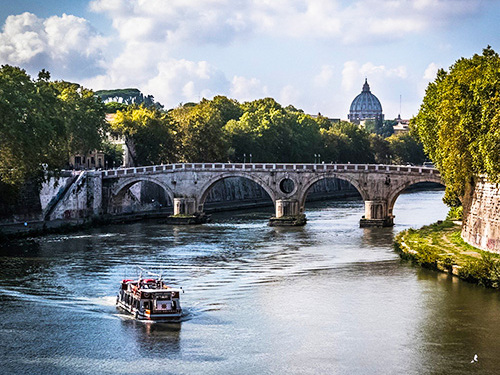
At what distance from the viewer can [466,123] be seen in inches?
2137

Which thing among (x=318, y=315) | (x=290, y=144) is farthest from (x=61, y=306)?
(x=290, y=144)

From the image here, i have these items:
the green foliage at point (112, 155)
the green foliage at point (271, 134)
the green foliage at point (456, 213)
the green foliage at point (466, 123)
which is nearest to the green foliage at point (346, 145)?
the green foliage at point (271, 134)

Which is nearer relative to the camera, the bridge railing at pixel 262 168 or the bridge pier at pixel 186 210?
the bridge railing at pixel 262 168

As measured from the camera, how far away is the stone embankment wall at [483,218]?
172 ft

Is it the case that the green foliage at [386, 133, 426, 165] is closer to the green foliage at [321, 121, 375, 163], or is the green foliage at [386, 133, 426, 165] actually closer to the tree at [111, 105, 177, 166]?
the green foliage at [321, 121, 375, 163]

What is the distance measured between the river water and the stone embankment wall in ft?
15.3

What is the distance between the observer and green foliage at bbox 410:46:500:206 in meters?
50.7

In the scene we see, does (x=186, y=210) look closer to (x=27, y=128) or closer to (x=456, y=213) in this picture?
(x=27, y=128)

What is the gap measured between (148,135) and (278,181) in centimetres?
2046

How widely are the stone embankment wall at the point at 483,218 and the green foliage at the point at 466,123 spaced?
130 centimetres

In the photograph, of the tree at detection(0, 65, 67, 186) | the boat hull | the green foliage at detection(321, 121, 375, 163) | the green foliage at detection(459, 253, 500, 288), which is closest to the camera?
the boat hull

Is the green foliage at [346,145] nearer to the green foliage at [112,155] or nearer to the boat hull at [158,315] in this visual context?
the green foliage at [112,155]

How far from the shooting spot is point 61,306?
1718 inches

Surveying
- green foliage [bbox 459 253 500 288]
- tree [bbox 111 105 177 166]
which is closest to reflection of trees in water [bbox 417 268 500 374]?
green foliage [bbox 459 253 500 288]
